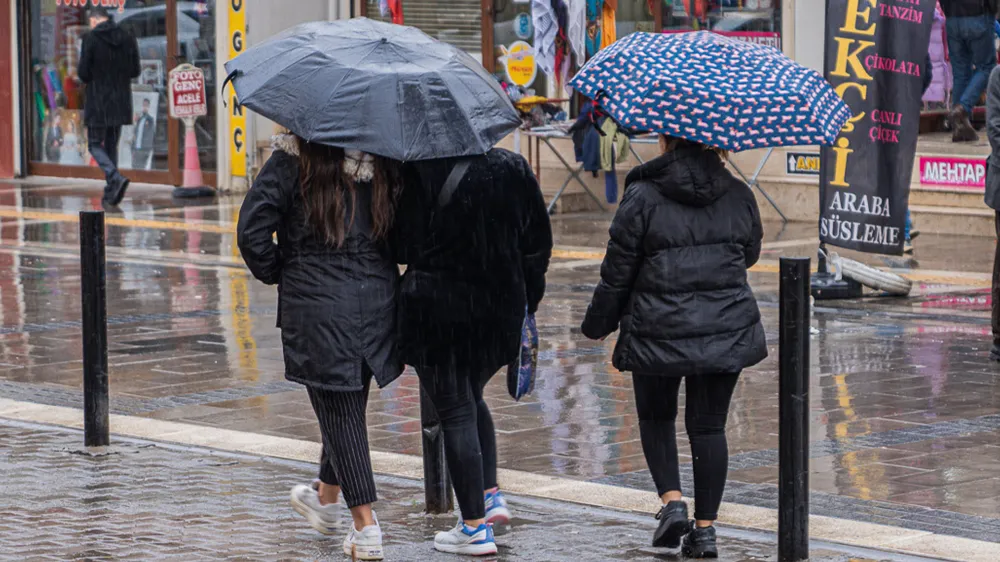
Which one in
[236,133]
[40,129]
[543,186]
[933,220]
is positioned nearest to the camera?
[933,220]

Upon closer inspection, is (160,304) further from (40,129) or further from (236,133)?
(40,129)

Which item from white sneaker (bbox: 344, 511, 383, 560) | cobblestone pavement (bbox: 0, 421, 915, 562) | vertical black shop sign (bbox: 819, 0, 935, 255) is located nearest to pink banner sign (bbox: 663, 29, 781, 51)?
vertical black shop sign (bbox: 819, 0, 935, 255)

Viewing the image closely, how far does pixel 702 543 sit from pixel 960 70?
1225 centimetres

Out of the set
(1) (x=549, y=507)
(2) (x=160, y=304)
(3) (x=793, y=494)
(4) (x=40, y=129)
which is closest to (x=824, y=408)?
(1) (x=549, y=507)

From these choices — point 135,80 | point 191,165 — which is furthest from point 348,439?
point 135,80

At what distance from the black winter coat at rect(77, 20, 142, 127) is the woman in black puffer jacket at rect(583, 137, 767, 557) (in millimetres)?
15252

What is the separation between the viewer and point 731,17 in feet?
59.6

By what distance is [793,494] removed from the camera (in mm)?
5684

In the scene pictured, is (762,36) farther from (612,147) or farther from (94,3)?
(94,3)

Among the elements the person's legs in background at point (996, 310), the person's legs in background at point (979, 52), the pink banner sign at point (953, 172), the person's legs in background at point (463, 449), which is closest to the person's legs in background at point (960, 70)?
the person's legs in background at point (979, 52)

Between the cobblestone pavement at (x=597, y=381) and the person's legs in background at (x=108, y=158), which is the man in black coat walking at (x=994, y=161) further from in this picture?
the person's legs in background at (x=108, y=158)

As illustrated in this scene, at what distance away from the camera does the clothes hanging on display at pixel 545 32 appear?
1902 centimetres

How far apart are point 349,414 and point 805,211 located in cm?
1203

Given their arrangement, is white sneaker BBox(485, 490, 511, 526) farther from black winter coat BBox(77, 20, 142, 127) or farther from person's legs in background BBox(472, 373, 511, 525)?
black winter coat BBox(77, 20, 142, 127)
